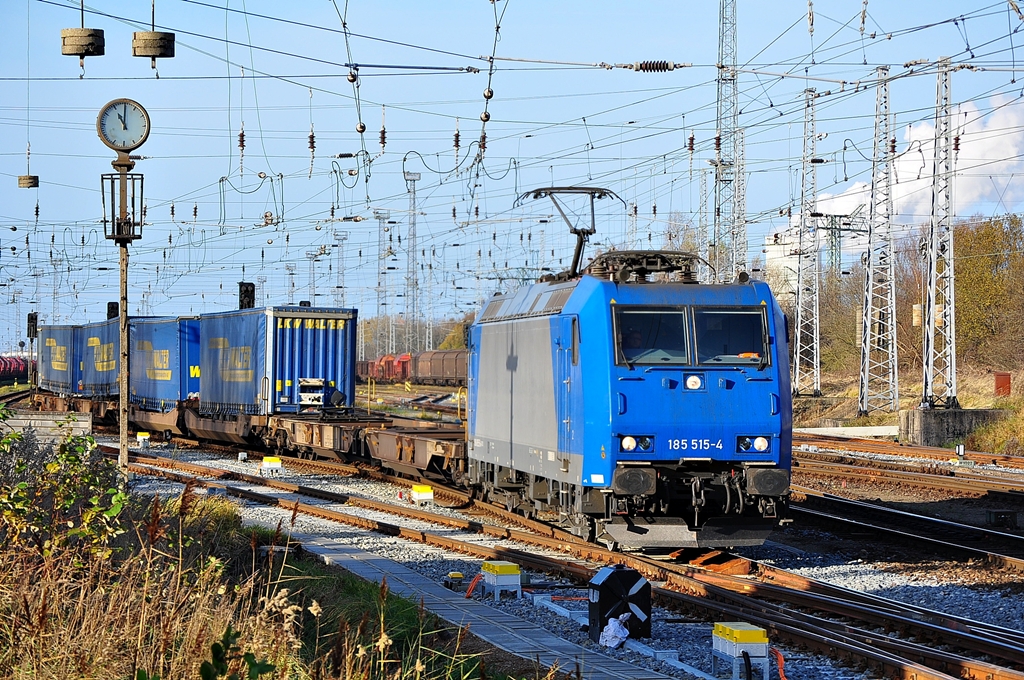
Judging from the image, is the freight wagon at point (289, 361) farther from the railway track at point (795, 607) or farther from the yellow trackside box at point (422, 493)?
the railway track at point (795, 607)

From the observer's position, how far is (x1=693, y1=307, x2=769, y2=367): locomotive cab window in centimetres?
1332

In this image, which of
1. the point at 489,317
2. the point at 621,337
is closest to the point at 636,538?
the point at 621,337

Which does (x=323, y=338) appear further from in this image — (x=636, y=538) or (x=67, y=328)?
(x=67, y=328)

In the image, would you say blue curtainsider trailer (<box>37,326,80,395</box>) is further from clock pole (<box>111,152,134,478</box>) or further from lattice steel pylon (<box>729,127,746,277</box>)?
clock pole (<box>111,152,134,478</box>)

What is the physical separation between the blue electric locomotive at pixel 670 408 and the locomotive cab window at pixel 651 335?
0.04 feet

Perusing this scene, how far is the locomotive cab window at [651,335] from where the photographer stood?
13.2m

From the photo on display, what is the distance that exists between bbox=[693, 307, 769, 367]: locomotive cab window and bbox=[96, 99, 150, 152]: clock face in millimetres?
8204

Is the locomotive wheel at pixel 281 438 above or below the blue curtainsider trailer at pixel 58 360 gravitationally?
below

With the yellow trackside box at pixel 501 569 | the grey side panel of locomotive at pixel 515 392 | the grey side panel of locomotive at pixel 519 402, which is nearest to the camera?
the yellow trackside box at pixel 501 569

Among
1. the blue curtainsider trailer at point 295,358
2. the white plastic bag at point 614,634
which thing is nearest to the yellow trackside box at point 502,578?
the white plastic bag at point 614,634

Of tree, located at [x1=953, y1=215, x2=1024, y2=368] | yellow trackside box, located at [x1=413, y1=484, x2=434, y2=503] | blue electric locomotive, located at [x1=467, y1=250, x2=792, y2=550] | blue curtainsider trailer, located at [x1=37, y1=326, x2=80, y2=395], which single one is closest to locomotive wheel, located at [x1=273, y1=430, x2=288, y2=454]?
yellow trackside box, located at [x1=413, y1=484, x2=434, y2=503]

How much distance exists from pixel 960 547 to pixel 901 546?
1.15 meters

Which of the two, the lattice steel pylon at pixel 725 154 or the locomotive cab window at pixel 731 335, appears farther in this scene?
the lattice steel pylon at pixel 725 154

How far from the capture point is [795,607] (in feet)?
36.6
